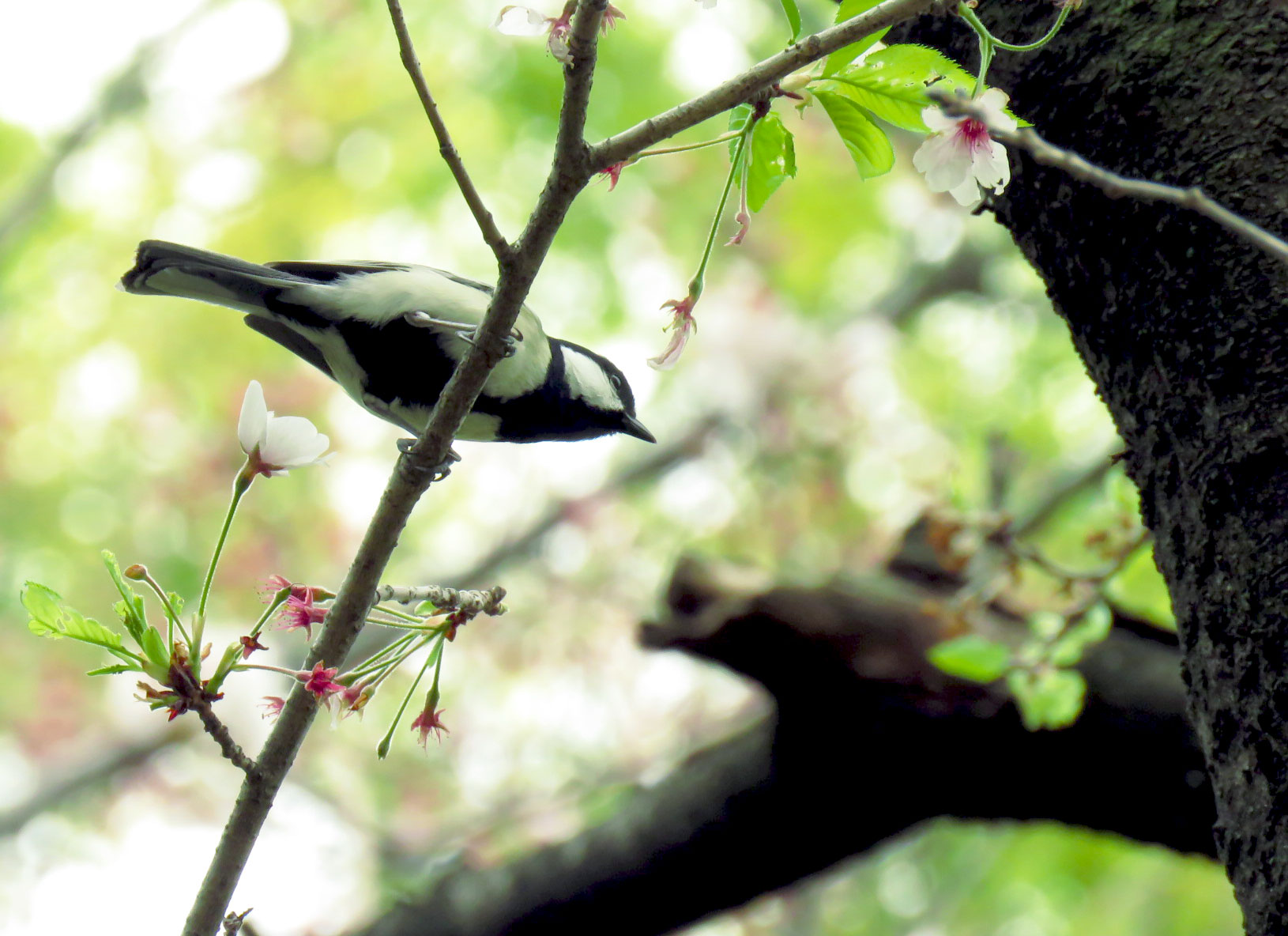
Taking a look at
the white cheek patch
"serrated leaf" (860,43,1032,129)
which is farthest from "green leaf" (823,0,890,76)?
the white cheek patch

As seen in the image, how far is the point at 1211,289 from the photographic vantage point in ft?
5.26

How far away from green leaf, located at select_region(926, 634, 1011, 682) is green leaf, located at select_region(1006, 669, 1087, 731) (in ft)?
0.37

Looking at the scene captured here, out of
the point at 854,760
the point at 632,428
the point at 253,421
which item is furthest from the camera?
the point at 632,428

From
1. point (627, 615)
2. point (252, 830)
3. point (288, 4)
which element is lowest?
point (252, 830)

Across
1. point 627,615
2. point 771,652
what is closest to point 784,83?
point 771,652

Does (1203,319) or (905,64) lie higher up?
(905,64)

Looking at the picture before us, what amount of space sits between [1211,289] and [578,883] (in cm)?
311

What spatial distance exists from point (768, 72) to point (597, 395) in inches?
88.9

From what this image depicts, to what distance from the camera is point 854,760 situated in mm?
3617

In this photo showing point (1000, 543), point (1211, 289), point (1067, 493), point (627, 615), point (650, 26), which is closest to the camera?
point (1211, 289)

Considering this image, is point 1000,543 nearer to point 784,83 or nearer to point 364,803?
point 784,83

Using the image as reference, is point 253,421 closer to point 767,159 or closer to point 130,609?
point 130,609

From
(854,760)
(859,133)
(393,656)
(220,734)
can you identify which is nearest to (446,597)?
(393,656)

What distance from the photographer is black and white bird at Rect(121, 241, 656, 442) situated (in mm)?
3008
